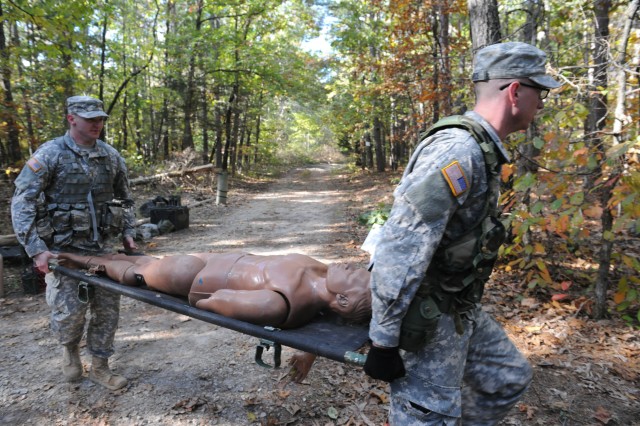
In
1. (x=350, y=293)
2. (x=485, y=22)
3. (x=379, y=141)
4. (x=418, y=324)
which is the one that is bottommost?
(x=350, y=293)

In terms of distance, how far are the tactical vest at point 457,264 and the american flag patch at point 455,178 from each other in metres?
0.17

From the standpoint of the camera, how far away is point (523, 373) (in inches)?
78.7

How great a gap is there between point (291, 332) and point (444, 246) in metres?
1.10

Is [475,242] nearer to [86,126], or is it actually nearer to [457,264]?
[457,264]

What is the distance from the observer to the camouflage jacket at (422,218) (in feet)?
4.97

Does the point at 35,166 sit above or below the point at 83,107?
below

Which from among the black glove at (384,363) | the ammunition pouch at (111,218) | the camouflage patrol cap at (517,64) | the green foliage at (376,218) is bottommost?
the green foliage at (376,218)

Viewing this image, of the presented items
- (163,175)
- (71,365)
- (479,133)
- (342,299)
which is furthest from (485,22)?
(163,175)

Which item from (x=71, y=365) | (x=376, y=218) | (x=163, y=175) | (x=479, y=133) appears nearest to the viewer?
(x=479, y=133)

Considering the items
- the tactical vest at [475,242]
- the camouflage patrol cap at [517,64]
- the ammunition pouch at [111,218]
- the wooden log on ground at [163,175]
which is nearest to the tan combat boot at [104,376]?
the ammunition pouch at [111,218]

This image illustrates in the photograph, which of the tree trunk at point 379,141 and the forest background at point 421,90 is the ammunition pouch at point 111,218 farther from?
the tree trunk at point 379,141

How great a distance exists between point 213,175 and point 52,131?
6.20 meters

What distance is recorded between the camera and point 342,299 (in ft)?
8.33

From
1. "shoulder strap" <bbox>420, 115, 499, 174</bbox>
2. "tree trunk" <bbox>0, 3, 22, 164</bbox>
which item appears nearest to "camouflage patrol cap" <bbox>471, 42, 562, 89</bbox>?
"shoulder strap" <bbox>420, 115, 499, 174</bbox>
